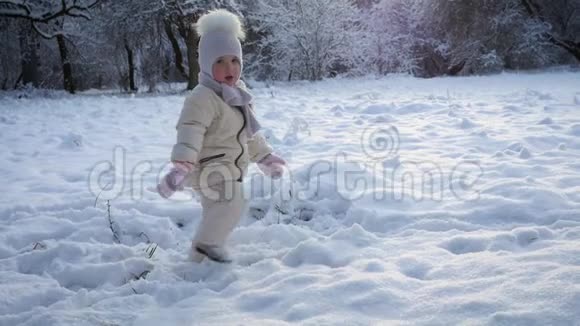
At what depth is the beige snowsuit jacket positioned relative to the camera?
245 cm

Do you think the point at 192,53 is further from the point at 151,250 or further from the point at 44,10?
the point at 151,250

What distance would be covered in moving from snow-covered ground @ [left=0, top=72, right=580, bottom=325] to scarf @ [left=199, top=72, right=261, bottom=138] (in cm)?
70

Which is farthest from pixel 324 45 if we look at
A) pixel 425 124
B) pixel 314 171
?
pixel 314 171

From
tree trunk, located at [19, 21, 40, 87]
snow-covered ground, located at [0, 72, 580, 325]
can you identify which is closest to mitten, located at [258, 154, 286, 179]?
snow-covered ground, located at [0, 72, 580, 325]

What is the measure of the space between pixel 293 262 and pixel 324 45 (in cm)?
1717

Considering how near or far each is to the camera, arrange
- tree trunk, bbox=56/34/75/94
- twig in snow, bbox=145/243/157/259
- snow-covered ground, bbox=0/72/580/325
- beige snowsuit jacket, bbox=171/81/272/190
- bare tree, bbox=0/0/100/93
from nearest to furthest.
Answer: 1. snow-covered ground, bbox=0/72/580/325
2. beige snowsuit jacket, bbox=171/81/272/190
3. twig in snow, bbox=145/243/157/259
4. bare tree, bbox=0/0/100/93
5. tree trunk, bbox=56/34/75/94

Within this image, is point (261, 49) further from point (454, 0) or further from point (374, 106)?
point (374, 106)

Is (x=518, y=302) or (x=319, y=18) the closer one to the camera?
(x=518, y=302)

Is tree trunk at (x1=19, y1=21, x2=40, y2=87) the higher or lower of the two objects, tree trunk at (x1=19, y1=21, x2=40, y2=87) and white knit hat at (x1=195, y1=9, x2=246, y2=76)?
the higher

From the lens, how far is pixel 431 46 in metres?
23.2

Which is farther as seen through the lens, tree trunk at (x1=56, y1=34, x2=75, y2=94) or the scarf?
tree trunk at (x1=56, y1=34, x2=75, y2=94)

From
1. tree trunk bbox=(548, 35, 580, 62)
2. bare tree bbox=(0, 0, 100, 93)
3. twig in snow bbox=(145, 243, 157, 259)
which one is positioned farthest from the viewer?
tree trunk bbox=(548, 35, 580, 62)
